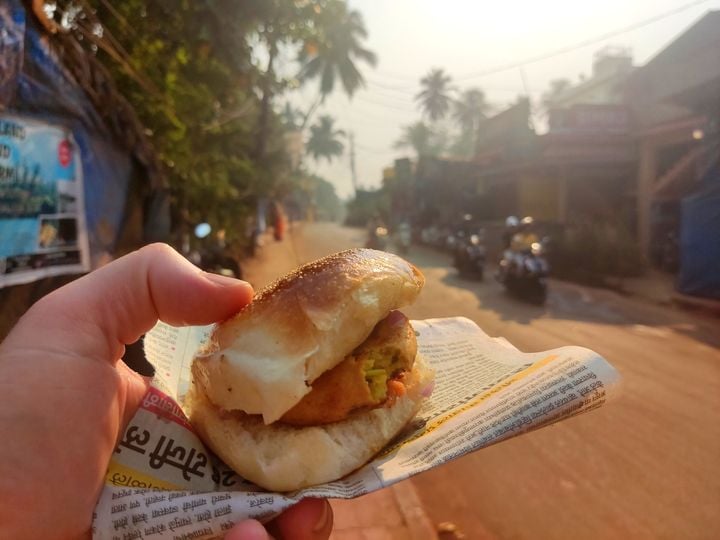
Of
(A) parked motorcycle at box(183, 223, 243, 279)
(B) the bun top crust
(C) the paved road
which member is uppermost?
(B) the bun top crust

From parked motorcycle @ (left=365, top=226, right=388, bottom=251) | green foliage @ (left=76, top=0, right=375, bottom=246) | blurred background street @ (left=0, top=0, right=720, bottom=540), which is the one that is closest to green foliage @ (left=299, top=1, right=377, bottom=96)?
parked motorcycle @ (left=365, top=226, right=388, bottom=251)

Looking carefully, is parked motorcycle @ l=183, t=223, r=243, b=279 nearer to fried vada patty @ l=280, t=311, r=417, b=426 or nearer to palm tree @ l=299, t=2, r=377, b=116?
fried vada patty @ l=280, t=311, r=417, b=426

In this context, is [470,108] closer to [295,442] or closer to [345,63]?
[345,63]

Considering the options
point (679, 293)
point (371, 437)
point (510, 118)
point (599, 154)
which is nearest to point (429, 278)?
point (679, 293)

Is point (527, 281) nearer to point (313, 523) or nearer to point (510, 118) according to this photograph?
point (313, 523)

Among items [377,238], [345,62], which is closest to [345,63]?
[345,62]

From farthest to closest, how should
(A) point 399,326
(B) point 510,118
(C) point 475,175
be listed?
(C) point 475,175 → (B) point 510,118 → (A) point 399,326
